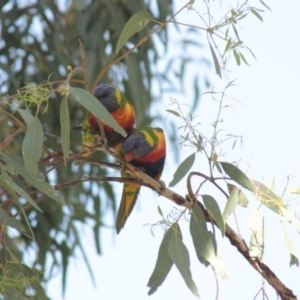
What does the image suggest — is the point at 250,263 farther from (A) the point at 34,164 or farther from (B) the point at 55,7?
(B) the point at 55,7

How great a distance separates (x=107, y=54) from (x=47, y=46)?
1.13 feet

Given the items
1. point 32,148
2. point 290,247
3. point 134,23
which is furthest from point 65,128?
point 290,247

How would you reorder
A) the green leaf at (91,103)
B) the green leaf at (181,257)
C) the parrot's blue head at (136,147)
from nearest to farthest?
1. the green leaf at (91,103)
2. the green leaf at (181,257)
3. the parrot's blue head at (136,147)

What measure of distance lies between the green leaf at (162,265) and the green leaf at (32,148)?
27 cm

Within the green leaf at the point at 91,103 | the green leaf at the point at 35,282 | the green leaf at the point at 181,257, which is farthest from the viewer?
the green leaf at the point at 35,282

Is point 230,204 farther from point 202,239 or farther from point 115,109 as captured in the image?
point 115,109

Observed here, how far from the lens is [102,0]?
2662 millimetres

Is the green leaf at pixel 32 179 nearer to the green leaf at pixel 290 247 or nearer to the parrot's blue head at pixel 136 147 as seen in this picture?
the green leaf at pixel 290 247

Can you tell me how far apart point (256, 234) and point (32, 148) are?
42 centimetres

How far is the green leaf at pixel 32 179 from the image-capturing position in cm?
117

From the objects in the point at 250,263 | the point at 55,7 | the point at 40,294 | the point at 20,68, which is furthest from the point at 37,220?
the point at 250,263

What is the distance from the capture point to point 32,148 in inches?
44.5

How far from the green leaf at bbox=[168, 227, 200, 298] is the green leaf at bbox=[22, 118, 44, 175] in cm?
27

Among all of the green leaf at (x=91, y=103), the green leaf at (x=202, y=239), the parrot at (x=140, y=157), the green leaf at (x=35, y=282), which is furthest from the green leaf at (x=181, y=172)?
the parrot at (x=140, y=157)
